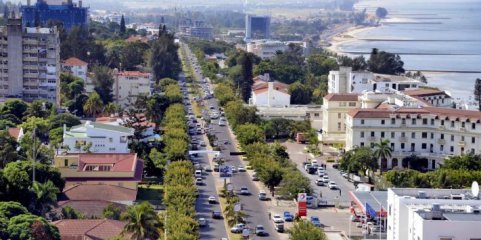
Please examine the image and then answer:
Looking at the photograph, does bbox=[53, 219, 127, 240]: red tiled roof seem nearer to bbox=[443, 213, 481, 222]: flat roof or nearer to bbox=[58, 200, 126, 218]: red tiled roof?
bbox=[58, 200, 126, 218]: red tiled roof

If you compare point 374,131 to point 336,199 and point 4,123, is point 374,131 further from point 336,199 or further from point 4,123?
point 4,123

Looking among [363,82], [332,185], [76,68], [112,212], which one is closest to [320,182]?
[332,185]

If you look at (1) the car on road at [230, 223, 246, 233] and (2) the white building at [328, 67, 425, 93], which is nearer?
(1) the car on road at [230, 223, 246, 233]

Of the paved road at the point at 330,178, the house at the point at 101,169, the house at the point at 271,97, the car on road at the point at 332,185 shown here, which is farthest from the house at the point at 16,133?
the house at the point at 271,97

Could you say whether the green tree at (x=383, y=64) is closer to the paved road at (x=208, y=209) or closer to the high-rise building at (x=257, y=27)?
the paved road at (x=208, y=209)

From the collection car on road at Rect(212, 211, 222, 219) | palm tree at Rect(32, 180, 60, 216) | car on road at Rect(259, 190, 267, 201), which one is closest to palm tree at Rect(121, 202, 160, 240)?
palm tree at Rect(32, 180, 60, 216)

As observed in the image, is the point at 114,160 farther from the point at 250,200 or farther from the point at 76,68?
the point at 76,68

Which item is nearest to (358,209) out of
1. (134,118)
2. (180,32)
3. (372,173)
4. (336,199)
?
(336,199)
